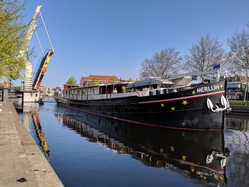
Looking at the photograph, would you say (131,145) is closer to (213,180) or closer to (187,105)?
(213,180)

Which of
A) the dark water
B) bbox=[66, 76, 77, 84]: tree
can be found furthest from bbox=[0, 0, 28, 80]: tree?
bbox=[66, 76, 77, 84]: tree

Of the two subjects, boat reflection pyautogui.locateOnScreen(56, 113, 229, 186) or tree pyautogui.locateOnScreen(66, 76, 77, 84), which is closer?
boat reflection pyautogui.locateOnScreen(56, 113, 229, 186)

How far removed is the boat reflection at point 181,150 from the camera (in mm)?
7297

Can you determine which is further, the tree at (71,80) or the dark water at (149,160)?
the tree at (71,80)

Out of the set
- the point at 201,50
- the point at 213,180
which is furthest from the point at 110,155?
the point at 201,50

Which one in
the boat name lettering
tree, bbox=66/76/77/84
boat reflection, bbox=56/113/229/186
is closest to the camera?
boat reflection, bbox=56/113/229/186

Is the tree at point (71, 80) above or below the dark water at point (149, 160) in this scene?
above

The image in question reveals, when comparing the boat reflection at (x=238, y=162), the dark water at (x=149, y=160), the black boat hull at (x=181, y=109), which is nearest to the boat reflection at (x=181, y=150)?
the dark water at (x=149, y=160)

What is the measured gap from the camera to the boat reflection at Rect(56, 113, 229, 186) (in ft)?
23.9

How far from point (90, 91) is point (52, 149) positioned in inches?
784

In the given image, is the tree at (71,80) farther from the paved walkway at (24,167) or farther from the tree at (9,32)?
the paved walkway at (24,167)

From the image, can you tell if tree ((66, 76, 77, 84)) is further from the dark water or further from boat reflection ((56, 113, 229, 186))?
the dark water

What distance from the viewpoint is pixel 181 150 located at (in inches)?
390

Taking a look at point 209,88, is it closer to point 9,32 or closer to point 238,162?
point 238,162
